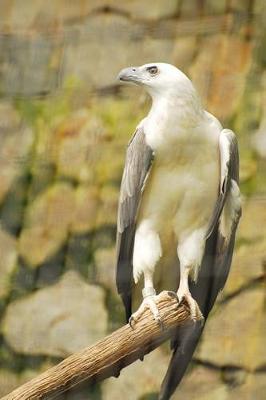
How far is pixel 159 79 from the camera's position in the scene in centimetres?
187

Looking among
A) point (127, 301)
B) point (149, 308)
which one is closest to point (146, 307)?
point (149, 308)

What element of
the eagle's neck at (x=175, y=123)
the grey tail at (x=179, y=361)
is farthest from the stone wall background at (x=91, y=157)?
the eagle's neck at (x=175, y=123)

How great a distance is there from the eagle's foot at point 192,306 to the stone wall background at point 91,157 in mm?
82

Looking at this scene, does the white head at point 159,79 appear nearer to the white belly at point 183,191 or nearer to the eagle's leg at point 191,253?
the white belly at point 183,191

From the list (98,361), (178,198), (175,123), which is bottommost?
(98,361)

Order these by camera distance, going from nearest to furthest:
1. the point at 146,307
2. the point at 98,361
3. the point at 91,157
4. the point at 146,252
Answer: the point at 98,361
the point at 146,307
the point at 146,252
the point at 91,157

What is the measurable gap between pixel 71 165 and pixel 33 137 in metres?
0.09

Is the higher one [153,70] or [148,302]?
[153,70]

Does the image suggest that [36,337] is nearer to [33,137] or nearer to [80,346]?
[80,346]

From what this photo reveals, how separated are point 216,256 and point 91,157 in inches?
11.6

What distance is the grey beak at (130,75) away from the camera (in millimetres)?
1887

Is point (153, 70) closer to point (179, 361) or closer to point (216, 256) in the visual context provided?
point (216, 256)

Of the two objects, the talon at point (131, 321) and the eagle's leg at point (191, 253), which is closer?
the talon at point (131, 321)

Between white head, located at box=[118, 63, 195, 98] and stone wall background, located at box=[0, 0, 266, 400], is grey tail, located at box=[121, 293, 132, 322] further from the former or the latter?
white head, located at box=[118, 63, 195, 98]
